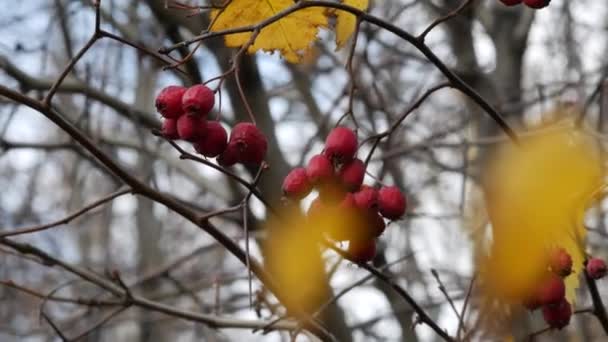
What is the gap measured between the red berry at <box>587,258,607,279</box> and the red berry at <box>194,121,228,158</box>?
0.55 metres

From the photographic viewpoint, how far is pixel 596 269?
111 cm

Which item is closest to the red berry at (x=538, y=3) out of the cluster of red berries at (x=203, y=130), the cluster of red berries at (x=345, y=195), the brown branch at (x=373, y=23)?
the brown branch at (x=373, y=23)

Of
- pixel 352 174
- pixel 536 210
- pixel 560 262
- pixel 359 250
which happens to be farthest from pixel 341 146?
pixel 560 262

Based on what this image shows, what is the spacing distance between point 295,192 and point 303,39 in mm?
278

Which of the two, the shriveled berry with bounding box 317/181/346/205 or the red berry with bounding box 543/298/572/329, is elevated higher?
the shriveled berry with bounding box 317/181/346/205

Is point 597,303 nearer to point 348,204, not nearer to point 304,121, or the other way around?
point 348,204

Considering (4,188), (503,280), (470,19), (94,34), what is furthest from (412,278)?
(4,188)

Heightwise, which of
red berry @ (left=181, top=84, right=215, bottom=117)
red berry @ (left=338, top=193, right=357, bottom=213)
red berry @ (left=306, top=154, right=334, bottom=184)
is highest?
red berry @ (left=181, top=84, right=215, bottom=117)

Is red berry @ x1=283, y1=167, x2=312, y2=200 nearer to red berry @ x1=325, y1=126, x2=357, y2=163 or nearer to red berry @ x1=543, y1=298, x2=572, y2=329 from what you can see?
red berry @ x1=325, y1=126, x2=357, y2=163

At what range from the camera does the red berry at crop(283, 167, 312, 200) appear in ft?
3.22

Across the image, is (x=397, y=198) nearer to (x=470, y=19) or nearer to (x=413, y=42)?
(x=413, y=42)

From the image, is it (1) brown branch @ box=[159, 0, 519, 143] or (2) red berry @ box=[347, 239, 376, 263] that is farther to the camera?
(2) red berry @ box=[347, 239, 376, 263]

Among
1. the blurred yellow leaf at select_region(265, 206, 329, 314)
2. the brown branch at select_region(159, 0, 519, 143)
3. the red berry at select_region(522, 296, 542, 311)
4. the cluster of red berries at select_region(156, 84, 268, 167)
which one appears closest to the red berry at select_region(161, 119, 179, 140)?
the cluster of red berries at select_region(156, 84, 268, 167)

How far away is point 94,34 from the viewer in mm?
967
